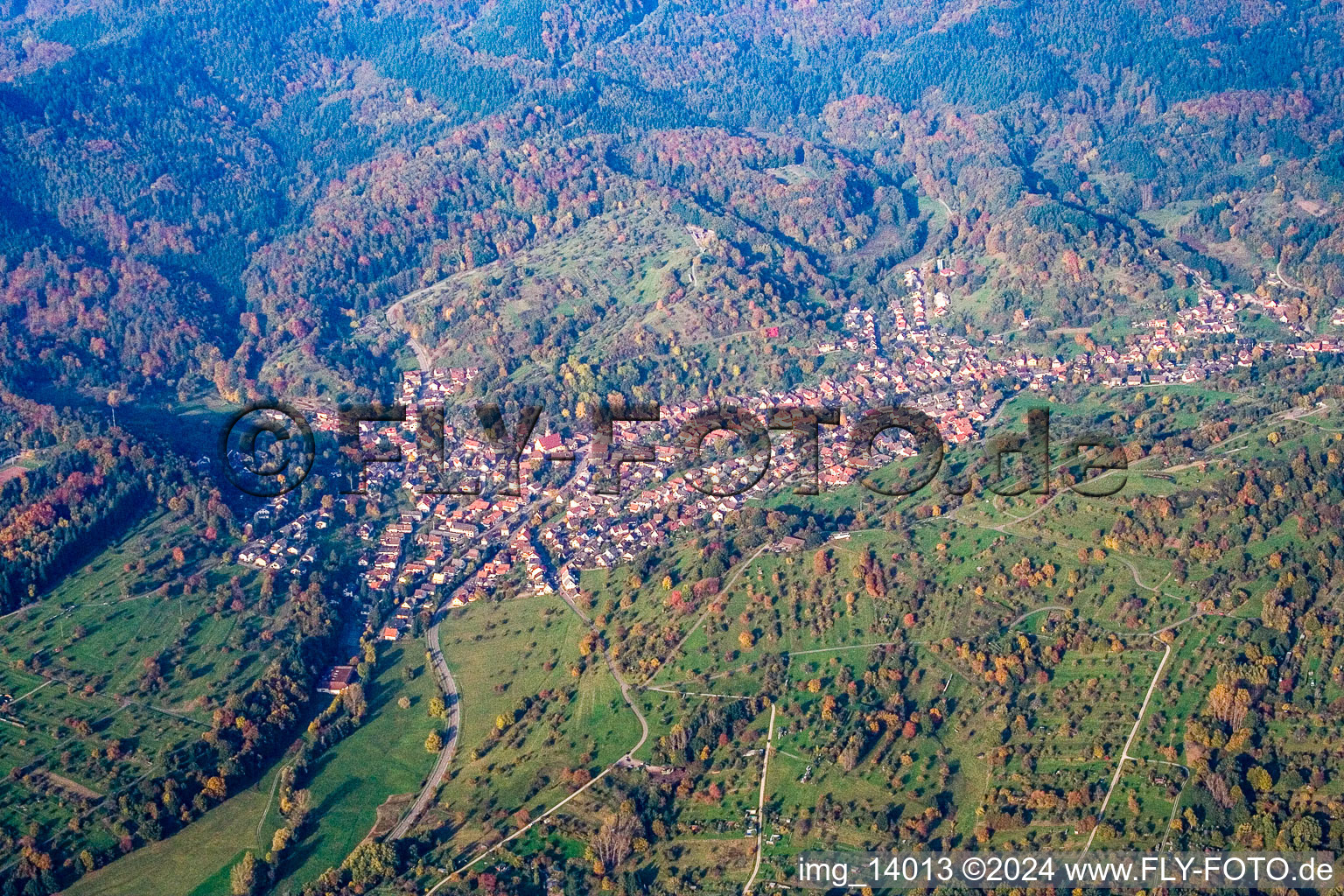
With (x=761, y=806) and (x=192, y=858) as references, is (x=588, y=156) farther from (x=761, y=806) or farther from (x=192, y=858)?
(x=192, y=858)

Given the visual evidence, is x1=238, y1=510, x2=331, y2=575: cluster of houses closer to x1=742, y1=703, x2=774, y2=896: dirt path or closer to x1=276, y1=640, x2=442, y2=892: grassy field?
x1=276, y1=640, x2=442, y2=892: grassy field

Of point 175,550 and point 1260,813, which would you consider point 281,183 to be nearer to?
point 175,550

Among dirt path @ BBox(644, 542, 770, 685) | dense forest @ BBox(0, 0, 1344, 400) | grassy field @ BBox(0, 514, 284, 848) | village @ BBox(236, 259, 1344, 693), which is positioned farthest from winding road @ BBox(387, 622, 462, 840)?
dense forest @ BBox(0, 0, 1344, 400)

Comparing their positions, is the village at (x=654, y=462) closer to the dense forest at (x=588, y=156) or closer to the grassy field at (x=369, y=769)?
the grassy field at (x=369, y=769)

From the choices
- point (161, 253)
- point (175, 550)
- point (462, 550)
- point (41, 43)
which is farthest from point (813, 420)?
point (41, 43)

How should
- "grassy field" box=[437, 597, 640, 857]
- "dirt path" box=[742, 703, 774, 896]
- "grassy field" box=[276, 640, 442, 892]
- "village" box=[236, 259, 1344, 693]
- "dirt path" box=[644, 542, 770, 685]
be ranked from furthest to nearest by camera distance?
"village" box=[236, 259, 1344, 693] < "dirt path" box=[644, 542, 770, 685] < "grassy field" box=[437, 597, 640, 857] < "grassy field" box=[276, 640, 442, 892] < "dirt path" box=[742, 703, 774, 896]

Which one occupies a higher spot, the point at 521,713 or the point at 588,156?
the point at 588,156

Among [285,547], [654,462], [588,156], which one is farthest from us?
[588,156]

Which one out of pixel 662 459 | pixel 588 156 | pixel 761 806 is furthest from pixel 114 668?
pixel 588 156
